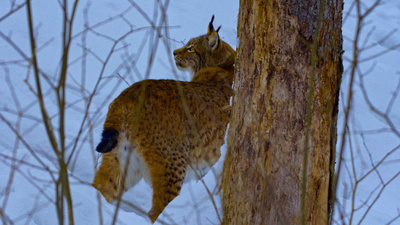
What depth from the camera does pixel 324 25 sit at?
2.51 metres

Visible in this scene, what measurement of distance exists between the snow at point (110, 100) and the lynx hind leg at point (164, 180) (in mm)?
89

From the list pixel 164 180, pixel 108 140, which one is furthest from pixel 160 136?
pixel 108 140

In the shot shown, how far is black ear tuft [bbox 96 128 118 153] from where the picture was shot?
11.8ft

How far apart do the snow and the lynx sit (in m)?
0.18

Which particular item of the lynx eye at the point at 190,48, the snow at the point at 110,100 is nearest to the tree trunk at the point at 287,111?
the snow at the point at 110,100

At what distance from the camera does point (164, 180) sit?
13.2 feet

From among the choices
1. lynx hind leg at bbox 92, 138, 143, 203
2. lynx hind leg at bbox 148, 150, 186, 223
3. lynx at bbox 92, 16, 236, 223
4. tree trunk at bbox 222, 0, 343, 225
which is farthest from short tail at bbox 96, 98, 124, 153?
tree trunk at bbox 222, 0, 343, 225

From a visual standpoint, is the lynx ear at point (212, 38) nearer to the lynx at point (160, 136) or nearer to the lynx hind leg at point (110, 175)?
the lynx at point (160, 136)

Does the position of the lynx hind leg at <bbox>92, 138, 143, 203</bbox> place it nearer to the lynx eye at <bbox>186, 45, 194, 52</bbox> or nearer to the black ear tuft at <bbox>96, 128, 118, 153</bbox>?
the black ear tuft at <bbox>96, 128, 118, 153</bbox>

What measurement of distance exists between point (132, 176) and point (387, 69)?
17.2 ft

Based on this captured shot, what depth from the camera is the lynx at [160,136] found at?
3.95 m

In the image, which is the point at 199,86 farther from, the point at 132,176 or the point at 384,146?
the point at 384,146

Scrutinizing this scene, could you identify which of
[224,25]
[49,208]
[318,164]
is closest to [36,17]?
[224,25]

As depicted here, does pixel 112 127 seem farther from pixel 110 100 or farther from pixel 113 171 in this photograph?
pixel 110 100
